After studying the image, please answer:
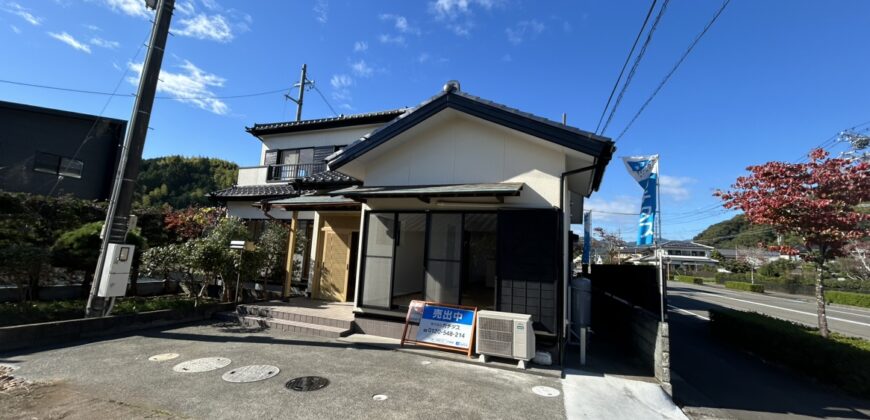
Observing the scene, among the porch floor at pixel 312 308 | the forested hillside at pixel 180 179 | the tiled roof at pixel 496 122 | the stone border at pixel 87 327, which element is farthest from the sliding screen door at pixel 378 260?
the forested hillside at pixel 180 179

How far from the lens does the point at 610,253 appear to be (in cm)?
2605

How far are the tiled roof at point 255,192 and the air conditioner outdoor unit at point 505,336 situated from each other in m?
8.23

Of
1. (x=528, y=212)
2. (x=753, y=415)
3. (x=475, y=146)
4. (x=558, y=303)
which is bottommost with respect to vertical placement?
(x=753, y=415)

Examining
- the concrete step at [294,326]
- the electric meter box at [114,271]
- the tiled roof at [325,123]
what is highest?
the tiled roof at [325,123]

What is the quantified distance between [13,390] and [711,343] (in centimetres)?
1313

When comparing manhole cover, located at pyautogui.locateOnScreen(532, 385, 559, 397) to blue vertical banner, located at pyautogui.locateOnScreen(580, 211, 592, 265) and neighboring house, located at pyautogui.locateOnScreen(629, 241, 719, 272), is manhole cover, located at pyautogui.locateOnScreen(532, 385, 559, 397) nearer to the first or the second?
blue vertical banner, located at pyautogui.locateOnScreen(580, 211, 592, 265)

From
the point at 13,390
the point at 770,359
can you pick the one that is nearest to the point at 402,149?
the point at 13,390

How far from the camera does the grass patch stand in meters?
5.80

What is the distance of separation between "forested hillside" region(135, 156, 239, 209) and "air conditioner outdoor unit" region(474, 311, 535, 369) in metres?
28.9

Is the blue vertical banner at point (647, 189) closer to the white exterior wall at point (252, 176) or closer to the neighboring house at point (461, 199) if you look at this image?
the neighboring house at point (461, 199)

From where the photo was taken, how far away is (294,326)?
274 inches

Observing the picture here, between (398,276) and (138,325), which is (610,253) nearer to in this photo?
(398,276)

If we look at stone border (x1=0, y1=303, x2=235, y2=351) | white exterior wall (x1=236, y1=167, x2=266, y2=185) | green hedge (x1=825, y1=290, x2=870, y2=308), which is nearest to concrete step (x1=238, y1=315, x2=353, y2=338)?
stone border (x1=0, y1=303, x2=235, y2=351)

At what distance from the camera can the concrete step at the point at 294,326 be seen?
261 inches
